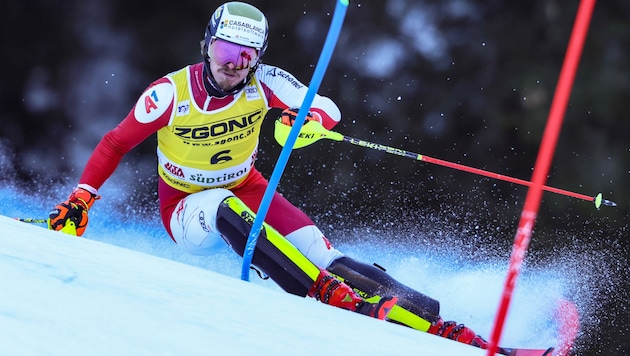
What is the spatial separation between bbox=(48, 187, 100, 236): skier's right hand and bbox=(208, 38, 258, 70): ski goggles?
672mm

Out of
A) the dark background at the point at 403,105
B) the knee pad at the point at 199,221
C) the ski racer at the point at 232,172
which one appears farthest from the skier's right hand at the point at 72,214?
the dark background at the point at 403,105

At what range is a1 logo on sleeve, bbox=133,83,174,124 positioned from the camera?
2566 millimetres

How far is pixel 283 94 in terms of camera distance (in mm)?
2752

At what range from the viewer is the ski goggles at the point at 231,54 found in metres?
2.51

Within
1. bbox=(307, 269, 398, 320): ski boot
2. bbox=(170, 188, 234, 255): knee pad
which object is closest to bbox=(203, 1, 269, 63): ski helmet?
bbox=(170, 188, 234, 255): knee pad

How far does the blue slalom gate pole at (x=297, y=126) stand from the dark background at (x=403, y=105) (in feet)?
8.19

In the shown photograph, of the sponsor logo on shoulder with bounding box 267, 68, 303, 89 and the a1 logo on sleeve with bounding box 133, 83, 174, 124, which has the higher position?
the sponsor logo on shoulder with bounding box 267, 68, 303, 89

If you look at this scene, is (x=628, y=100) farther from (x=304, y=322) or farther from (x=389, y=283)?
(x=304, y=322)

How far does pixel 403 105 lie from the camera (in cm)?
462

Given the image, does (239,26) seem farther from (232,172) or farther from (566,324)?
(566,324)

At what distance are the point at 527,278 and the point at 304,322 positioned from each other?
130 inches

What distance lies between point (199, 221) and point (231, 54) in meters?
0.59

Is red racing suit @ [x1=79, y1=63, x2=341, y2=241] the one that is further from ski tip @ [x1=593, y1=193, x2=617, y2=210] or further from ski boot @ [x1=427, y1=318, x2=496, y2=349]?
ski tip @ [x1=593, y1=193, x2=617, y2=210]

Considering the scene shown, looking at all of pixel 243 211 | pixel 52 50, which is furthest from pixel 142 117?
pixel 52 50
